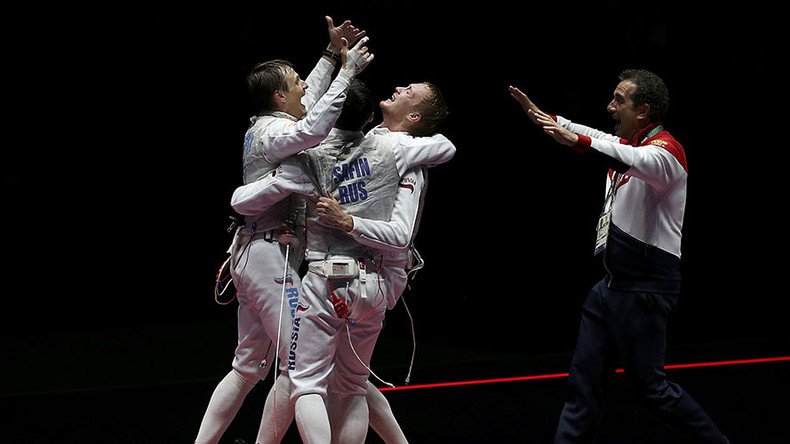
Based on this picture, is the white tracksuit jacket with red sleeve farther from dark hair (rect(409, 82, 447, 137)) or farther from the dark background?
the dark background

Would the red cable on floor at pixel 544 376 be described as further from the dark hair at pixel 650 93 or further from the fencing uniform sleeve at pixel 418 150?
the dark hair at pixel 650 93

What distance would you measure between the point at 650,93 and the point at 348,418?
142 centimetres

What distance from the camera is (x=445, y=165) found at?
6645 mm

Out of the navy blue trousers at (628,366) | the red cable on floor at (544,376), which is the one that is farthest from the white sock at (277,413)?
the red cable on floor at (544,376)

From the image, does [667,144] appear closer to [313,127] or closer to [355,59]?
[355,59]

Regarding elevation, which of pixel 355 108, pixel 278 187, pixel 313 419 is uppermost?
pixel 355 108

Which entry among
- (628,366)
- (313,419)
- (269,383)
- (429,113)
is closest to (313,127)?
(429,113)

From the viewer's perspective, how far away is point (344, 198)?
11.2ft

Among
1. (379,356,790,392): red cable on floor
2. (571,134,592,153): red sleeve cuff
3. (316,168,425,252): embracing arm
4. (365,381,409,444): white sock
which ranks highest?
(571,134,592,153): red sleeve cuff

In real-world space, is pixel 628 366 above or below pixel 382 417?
above

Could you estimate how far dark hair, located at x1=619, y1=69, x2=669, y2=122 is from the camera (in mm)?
3574

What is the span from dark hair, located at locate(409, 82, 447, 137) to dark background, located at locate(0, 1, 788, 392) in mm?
2567

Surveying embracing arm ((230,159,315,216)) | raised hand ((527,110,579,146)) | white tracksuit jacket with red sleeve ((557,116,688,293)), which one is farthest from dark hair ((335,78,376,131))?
white tracksuit jacket with red sleeve ((557,116,688,293))

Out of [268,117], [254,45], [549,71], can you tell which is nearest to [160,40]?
[254,45]
